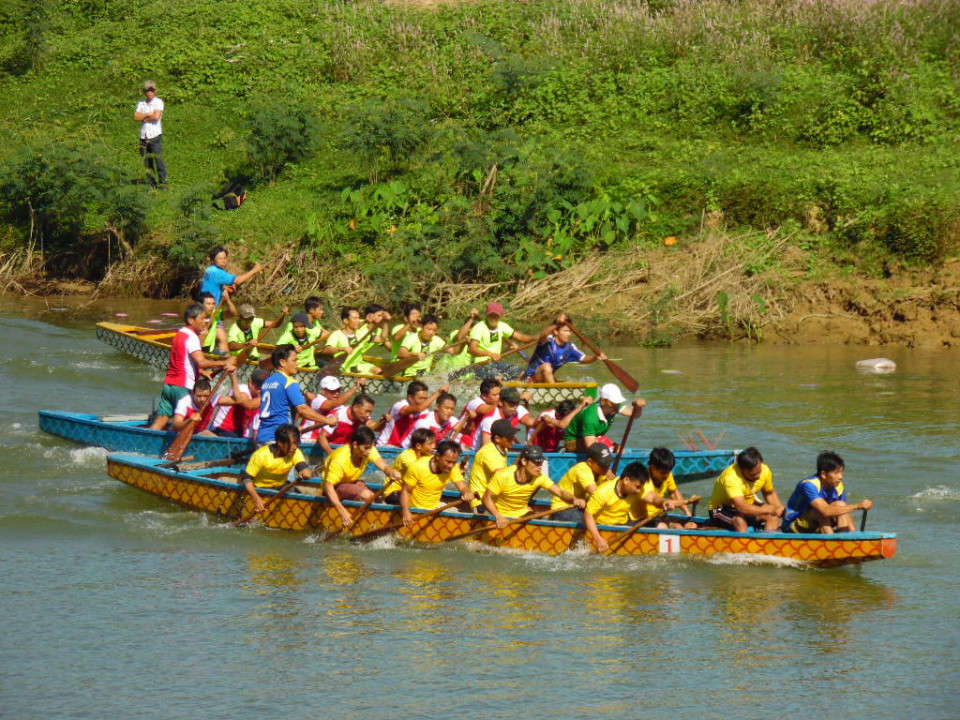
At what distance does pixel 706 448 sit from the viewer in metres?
15.6

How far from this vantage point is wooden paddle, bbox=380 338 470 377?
18.0 m

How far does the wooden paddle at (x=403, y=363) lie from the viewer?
59.2 feet

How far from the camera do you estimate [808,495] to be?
38.3 ft

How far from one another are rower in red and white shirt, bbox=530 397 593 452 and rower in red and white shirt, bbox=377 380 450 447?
3.60 ft

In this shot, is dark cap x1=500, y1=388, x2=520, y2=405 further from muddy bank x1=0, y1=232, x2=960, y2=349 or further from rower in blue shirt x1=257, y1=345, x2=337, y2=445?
muddy bank x1=0, y1=232, x2=960, y2=349

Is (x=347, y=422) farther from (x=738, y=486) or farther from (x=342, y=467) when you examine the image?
(x=738, y=486)

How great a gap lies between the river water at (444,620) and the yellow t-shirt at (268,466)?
19.7 inches

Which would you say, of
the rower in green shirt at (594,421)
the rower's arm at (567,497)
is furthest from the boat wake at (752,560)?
the rower in green shirt at (594,421)

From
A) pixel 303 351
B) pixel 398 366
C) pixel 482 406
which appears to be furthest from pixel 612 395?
pixel 303 351

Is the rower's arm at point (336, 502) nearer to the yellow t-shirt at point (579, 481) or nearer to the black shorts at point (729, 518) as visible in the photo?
the yellow t-shirt at point (579, 481)

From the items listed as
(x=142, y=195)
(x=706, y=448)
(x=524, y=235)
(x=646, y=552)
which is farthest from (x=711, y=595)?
(x=142, y=195)

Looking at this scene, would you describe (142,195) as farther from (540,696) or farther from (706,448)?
(540,696)

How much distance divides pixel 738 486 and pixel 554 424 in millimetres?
2905

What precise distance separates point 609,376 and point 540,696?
11.1 meters
